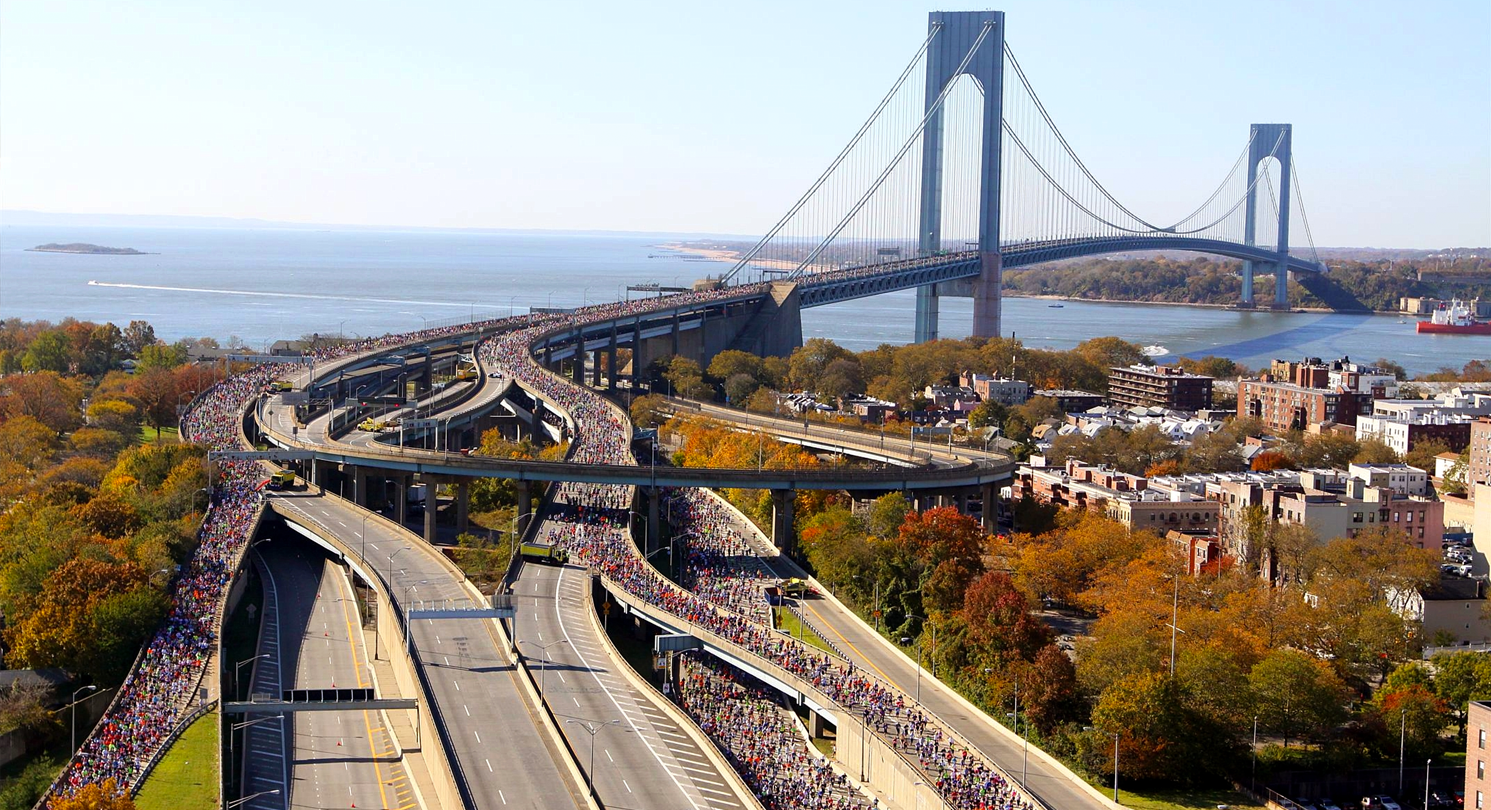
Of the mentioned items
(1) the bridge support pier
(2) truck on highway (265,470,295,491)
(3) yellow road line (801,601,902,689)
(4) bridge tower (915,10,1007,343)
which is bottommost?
(3) yellow road line (801,601,902,689)

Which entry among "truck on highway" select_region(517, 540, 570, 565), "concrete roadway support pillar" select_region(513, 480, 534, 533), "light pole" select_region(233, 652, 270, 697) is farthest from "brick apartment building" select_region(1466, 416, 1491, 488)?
"light pole" select_region(233, 652, 270, 697)

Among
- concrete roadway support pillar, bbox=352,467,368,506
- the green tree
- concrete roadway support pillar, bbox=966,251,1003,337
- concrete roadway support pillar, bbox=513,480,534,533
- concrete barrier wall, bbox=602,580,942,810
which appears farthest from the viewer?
concrete roadway support pillar, bbox=966,251,1003,337

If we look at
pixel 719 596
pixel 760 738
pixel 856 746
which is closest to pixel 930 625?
pixel 719 596

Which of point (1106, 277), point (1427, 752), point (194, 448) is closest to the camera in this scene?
point (1427, 752)

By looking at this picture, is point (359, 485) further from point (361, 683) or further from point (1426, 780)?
point (1426, 780)

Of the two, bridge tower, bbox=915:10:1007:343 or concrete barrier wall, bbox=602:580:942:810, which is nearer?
concrete barrier wall, bbox=602:580:942:810

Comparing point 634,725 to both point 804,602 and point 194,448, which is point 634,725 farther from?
point 194,448

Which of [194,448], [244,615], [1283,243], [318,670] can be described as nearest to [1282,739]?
[318,670]

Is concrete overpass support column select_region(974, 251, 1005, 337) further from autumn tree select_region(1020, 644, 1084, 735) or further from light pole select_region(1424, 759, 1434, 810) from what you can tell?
light pole select_region(1424, 759, 1434, 810)
